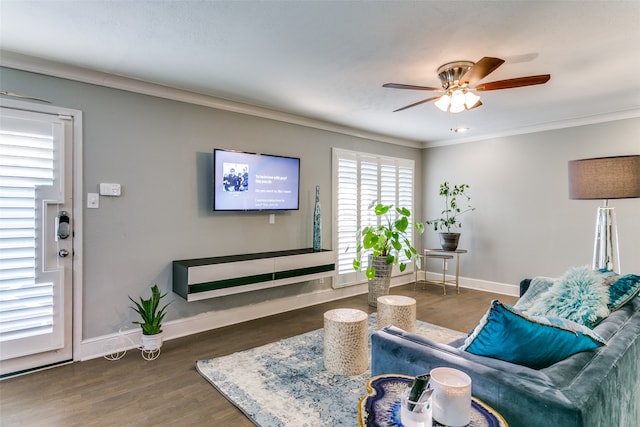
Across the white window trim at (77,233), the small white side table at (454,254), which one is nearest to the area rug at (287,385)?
the white window trim at (77,233)

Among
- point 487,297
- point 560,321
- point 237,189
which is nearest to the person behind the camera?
point 560,321

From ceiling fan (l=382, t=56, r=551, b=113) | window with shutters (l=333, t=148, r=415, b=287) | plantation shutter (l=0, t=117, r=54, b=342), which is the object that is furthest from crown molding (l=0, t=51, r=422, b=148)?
ceiling fan (l=382, t=56, r=551, b=113)

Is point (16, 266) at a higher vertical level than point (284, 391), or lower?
higher

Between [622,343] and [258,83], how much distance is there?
3.08 meters

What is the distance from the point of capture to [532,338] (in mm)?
1311

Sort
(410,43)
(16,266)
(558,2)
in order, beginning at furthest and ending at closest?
(16,266)
(410,43)
(558,2)

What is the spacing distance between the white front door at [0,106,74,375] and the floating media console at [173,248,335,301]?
0.92m

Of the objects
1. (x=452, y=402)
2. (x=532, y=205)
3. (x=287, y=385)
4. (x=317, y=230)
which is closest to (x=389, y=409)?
(x=452, y=402)

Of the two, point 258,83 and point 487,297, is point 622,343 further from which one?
point 487,297

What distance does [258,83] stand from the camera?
10.5 ft

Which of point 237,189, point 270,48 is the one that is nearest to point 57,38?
point 270,48

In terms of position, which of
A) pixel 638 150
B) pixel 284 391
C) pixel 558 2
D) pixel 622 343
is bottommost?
pixel 284 391

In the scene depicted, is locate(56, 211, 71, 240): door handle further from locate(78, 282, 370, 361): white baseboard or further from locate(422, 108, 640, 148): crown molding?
locate(422, 108, 640, 148): crown molding

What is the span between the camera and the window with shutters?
481cm
